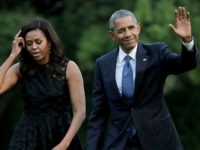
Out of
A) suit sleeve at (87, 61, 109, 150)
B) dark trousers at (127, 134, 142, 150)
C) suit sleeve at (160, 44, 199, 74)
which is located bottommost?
dark trousers at (127, 134, 142, 150)

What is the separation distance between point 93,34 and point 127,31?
864 cm

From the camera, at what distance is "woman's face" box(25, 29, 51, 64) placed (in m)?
7.62

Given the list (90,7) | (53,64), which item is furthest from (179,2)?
(53,64)

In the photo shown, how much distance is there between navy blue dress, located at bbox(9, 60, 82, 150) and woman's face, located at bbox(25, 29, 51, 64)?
0.19 m

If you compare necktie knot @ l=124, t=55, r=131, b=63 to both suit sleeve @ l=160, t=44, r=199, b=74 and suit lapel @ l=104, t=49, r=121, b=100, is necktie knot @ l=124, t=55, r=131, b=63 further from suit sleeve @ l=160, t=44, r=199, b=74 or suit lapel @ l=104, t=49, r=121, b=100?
suit sleeve @ l=160, t=44, r=199, b=74

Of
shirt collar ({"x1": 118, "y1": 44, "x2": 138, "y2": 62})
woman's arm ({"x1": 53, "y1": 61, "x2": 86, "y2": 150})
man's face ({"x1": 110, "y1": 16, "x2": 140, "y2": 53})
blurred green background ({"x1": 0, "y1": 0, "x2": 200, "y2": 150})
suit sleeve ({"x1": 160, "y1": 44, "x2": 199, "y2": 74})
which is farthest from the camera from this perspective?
blurred green background ({"x1": 0, "y1": 0, "x2": 200, "y2": 150})

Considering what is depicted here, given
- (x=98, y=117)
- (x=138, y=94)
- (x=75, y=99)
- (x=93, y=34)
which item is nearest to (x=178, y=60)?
(x=138, y=94)

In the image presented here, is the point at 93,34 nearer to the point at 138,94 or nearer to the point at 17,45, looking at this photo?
the point at 17,45

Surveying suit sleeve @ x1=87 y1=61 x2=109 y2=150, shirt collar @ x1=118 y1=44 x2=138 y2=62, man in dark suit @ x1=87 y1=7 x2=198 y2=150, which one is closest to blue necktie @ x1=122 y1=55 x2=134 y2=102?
man in dark suit @ x1=87 y1=7 x2=198 y2=150

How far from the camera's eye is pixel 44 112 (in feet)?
25.5

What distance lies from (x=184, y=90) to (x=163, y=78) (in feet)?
32.7

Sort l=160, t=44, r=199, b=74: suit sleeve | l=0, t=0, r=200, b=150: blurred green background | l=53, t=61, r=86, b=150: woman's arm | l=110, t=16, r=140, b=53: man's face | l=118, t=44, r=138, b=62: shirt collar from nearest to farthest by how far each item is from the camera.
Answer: l=160, t=44, r=199, b=74: suit sleeve
l=110, t=16, r=140, b=53: man's face
l=118, t=44, r=138, b=62: shirt collar
l=53, t=61, r=86, b=150: woman's arm
l=0, t=0, r=200, b=150: blurred green background

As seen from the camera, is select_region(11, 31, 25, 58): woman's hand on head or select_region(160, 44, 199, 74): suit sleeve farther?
select_region(11, 31, 25, 58): woman's hand on head

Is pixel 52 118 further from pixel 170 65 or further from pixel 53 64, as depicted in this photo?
pixel 170 65
